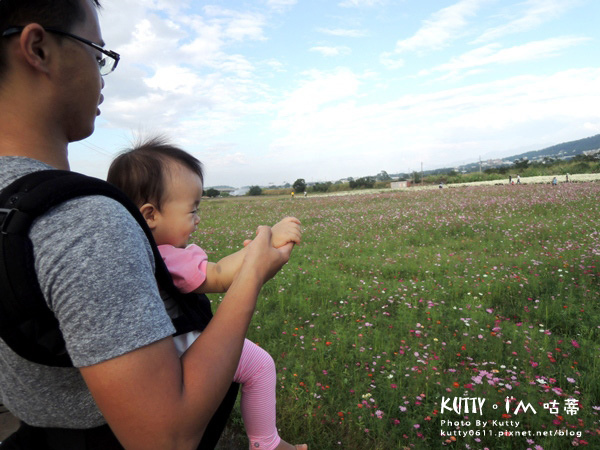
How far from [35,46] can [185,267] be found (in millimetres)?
869

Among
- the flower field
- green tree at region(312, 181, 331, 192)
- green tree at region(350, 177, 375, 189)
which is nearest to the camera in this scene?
the flower field

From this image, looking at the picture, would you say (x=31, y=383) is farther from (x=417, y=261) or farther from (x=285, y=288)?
(x=417, y=261)

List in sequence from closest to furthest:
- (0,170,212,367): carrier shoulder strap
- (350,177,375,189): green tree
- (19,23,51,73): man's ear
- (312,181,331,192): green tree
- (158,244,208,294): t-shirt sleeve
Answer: (0,170,212,367): carrier shoulder strap → (19,23,51,73): man's ear → (158,244,208,294): t-shirt sleeve → (350,177,375,189): green tree → (312,181,331,192): green tree

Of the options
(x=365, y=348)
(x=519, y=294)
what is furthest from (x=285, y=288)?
(x=519, y=294)

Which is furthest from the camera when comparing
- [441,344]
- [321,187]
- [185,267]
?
[321,187]

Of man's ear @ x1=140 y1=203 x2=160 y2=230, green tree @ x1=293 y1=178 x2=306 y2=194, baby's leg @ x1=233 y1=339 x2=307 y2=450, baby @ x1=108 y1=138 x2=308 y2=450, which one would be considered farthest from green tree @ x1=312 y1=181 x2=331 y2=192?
man's ear @ x1=140 y1=203 x2=160 y2=230

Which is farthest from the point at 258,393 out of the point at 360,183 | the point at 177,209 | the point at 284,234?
the point at 360,183

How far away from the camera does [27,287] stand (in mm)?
691

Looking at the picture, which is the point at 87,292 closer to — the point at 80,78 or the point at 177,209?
the point at 80,78

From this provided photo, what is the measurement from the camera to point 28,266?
692mm

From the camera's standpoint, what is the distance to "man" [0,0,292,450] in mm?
704

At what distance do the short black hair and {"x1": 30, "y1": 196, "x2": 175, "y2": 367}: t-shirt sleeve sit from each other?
50 centimetres

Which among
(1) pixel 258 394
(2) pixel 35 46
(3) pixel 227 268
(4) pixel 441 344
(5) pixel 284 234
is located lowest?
(4) pixel 441 344

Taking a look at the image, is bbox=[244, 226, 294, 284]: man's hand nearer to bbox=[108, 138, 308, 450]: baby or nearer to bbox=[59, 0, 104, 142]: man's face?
bbox=[108, 138, 308, 450]: baby
